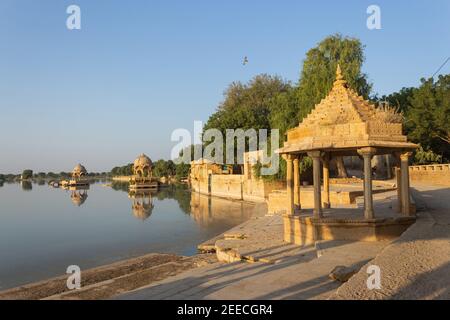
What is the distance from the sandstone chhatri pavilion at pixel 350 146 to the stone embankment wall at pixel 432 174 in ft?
58.0

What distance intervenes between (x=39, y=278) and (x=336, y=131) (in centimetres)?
1019

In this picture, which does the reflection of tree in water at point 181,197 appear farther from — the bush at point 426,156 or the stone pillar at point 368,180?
the stone pillar at point 368,180

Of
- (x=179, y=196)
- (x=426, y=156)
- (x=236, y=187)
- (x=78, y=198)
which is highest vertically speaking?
(x=426, y=156)

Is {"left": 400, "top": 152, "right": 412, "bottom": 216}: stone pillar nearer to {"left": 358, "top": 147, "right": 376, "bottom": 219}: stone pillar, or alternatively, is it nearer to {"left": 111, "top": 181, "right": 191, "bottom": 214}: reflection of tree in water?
{"left": 358, "top": 147, "right": 376, "bottom": 219}: stone pillar

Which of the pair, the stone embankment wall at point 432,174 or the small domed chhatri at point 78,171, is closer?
the stone embankment wall at point 432,174

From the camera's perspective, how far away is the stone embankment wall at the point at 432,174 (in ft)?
85.0

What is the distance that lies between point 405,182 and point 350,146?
217cm

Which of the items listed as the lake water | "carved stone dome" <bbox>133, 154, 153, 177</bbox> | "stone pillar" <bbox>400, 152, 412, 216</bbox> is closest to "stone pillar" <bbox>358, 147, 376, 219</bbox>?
"stone pillar" <bbox>400, 152, 412, 216</bbox>

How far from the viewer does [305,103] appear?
28734 mm

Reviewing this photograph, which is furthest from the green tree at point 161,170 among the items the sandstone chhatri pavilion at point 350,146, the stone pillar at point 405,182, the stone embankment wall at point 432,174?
the stone pillar at point 405,182

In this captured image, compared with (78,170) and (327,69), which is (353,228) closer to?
(327,69)

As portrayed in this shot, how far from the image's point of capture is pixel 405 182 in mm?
10438

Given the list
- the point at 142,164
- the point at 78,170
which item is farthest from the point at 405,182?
the point at 78,170

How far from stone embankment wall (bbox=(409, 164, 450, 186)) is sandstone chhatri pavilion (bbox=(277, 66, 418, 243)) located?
17.7 meters
